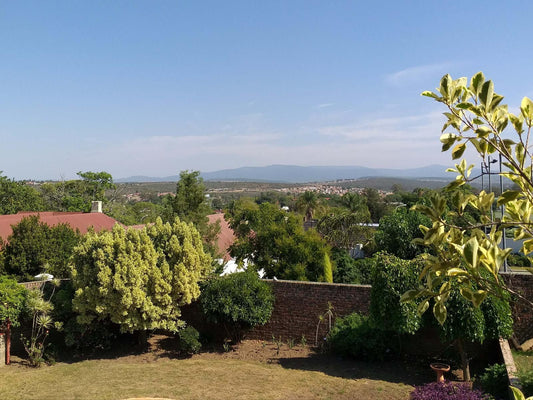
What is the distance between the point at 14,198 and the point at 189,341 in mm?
29384

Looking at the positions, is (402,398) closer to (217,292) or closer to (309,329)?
(309,329)

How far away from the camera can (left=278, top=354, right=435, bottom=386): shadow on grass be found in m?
9.46

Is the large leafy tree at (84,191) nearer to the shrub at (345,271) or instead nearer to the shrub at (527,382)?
the shrub at (345,271)

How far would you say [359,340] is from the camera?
10.5m

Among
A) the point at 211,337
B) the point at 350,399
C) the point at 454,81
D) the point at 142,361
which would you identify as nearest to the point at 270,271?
the point at 211,337

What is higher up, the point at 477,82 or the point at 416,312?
the point at 477,82

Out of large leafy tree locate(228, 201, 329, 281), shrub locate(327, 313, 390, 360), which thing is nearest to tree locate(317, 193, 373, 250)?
large leafy tree locate(228, 201, 329, 281)

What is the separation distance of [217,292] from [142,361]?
2704mm

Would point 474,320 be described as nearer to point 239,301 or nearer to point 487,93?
point 239,301

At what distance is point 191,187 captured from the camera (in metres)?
20.7

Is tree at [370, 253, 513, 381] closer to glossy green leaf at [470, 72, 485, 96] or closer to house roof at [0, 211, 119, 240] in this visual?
glossy green leaf at [470, 72, 485, 96]

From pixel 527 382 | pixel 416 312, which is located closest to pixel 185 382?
pixel 416 312

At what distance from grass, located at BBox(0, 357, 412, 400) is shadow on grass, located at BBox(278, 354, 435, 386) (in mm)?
278

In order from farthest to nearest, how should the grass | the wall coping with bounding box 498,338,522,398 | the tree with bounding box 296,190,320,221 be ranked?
the tree with bounding box 296,190,320,221
the grass
the wall coping with bounding box 498,338,522,398
